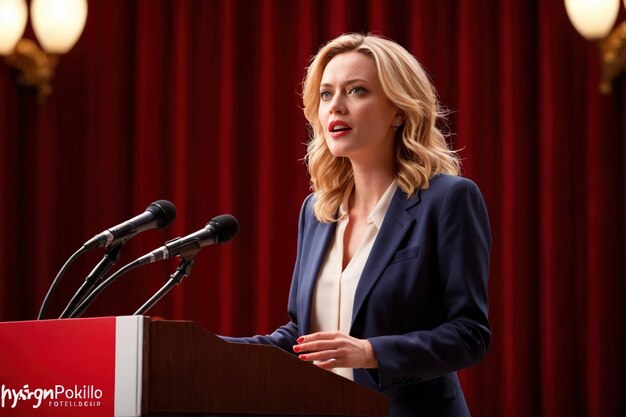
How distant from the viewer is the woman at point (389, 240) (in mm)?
1743

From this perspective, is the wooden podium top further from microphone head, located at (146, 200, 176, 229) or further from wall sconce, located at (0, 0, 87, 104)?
wall sconce, located at (0, 0, 87, 104)

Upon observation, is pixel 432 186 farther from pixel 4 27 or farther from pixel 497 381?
pixel 4 27

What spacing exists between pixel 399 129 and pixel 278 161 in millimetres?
2554

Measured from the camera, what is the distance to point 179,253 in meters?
1.71

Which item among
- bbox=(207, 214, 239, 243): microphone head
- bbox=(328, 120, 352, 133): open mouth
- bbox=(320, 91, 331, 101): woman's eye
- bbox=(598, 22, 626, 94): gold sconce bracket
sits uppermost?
bbox=(598, 22, 626, 94): gold sconce bracket

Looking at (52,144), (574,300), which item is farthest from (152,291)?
(574,300)

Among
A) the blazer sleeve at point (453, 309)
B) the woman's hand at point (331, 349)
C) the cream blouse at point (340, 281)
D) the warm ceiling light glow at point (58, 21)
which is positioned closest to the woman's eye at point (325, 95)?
the cream blouse at point (340, 281)

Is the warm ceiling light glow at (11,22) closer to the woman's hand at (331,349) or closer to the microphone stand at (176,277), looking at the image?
the microphone stand at (176,277)

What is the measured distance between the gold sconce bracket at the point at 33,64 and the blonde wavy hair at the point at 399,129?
266 centimetres

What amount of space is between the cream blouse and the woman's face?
0.10 meters

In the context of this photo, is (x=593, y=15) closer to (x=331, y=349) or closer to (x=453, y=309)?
(x=453, y=309)

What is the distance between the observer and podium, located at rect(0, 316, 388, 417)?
1285mm

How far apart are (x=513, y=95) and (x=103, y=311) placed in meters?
2.22

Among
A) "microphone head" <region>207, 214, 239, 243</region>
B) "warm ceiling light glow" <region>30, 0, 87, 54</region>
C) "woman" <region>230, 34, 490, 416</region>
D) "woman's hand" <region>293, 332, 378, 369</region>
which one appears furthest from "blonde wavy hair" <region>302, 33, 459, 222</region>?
"warm ceiling light glow" <region>30, 0, 87, 54</region>
